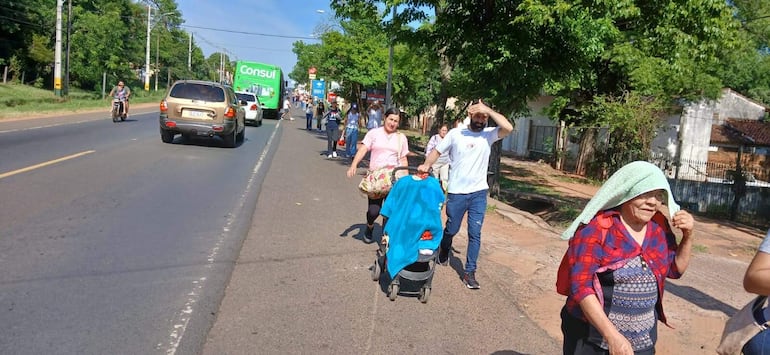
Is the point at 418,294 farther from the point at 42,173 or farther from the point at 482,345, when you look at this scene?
the point at 42,173

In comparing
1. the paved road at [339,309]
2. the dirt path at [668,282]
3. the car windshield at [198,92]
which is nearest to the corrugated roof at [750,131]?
the dirt path at [668,282]

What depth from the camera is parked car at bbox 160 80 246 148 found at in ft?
50.5

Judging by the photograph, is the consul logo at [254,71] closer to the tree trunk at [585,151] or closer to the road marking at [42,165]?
the tree trunk at [585,151]

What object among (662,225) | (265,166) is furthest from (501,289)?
(265,166)

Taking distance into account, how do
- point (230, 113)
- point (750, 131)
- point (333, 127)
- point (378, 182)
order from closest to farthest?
point (378, 182) → point (230, 113) → point (333, 127) → point (750, 131)

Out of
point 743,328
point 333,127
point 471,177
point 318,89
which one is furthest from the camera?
point 318,89

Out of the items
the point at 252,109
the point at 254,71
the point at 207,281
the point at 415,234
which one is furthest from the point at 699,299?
the point at 254,71

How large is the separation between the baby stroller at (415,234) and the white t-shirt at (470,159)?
0.40 metres

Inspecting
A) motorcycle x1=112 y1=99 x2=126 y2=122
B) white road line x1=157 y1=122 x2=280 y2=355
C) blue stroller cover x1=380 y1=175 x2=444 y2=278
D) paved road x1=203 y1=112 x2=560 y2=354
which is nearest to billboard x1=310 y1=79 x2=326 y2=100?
motorcycle x1=112 y1=99 x2=126 y2=122

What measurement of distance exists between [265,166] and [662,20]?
9113mm

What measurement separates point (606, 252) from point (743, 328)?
0.60 metres

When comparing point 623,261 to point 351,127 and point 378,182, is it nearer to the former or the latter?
point 378,182

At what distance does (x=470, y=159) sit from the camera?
18.5ft

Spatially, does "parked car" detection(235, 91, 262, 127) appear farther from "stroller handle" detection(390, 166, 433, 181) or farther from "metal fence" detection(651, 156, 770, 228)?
"stroller handle" detection(390, 166, 433, 181)
